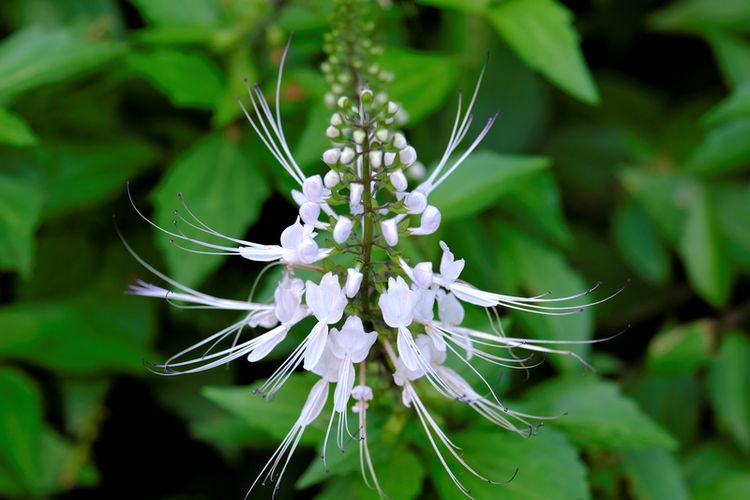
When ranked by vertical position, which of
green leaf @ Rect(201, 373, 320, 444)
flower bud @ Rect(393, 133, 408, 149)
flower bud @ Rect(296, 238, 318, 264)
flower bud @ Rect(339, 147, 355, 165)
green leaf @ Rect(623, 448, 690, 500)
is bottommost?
green leaf @ Rect(623, 448, 690, 500)

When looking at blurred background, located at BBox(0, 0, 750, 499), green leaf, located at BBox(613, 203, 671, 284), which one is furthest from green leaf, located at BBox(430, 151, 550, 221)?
green leaf, located at BBox(613, 203, 671, 284)

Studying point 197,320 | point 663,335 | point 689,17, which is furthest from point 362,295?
point 689,17

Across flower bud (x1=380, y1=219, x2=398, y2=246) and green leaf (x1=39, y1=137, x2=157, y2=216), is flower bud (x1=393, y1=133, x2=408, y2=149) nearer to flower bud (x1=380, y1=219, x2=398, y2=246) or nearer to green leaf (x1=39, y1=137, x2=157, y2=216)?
flower bud (x1=380, y1=219, x2=398, y2=246)

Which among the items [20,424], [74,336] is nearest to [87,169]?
[74,336]

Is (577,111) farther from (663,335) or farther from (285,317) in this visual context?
(285,317)

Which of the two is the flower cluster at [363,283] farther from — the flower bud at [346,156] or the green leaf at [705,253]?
the green leaf at [705,253]
